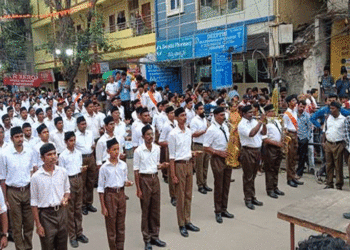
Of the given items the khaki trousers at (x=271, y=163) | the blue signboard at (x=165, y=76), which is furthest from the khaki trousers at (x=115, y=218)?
the blue signboard at (x=165, y=76)

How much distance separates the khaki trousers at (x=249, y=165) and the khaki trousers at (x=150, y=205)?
7.18 ft

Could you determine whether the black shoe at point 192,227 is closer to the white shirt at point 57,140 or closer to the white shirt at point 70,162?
the white shirt at point 70,162

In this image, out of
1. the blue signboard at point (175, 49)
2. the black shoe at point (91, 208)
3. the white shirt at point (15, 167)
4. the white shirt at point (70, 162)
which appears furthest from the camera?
the blue signboard at point (175, 49)

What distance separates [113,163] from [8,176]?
1607 mm

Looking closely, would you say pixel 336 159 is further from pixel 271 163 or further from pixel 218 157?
pixel 218 157

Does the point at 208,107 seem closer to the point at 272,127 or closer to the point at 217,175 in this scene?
the point at 272,127

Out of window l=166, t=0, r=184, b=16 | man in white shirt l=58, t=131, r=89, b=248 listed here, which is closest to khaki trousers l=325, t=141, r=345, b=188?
man in white shirt l=58, t=131, r=89, b=248

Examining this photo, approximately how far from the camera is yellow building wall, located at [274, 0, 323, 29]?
13.0 m

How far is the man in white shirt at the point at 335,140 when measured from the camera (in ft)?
24.3

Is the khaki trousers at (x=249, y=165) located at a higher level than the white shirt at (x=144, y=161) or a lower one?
lower

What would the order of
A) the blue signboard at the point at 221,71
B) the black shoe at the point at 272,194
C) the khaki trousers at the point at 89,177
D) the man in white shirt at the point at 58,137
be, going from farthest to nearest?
the blue signboard at the point at 221,71, the black shoe at the point at 272,194, the man in white shirt at the point at 58,137, the khaki trousers at the point at 89,177

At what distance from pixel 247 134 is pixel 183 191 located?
172 centimetres

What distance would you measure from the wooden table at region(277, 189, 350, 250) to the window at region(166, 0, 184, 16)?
13.4m

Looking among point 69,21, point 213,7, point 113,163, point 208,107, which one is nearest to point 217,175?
point 113,163
